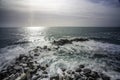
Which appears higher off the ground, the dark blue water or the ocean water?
the dark blue water

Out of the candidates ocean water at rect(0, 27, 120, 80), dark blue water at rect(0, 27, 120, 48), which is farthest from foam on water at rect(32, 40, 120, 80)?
dark blue water at rect(0, 27, 120, 48)

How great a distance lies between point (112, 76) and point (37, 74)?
292 inches

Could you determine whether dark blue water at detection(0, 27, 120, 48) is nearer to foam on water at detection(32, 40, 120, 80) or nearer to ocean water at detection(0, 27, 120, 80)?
ocean water at detection(0, 27, 120, 80)

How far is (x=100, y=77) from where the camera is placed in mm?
8547

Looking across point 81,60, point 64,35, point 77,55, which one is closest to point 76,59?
point 81,60

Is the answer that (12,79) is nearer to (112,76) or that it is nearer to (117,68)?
(112,76)

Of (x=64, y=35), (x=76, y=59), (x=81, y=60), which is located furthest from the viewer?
(x=64, y=35)

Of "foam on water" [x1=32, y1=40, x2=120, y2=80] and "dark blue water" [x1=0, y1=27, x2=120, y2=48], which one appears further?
"dark blue water" [x1=0, y1=27, x2=120, y2=48]

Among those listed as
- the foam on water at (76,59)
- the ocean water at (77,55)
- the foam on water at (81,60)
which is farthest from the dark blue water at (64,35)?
the foam on water at (81,60)

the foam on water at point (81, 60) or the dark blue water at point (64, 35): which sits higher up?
the dark blue water at point (64, 35)

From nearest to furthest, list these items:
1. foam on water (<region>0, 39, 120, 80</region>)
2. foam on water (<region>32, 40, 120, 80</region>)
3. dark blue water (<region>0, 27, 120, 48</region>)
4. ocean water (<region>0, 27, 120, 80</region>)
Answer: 1. foam on water (<region>32, 40, 120, 80</region>)
2. foam on water (<region>0, 39, 120, 80</region>)
3. ocean water (<region>0, 27, 120, 80</region>)
4. dark blue water (<region>0, 27, 120, 48</region>)

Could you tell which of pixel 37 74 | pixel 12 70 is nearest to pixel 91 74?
pixel 37 74

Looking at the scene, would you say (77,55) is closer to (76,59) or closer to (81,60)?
(76,59)

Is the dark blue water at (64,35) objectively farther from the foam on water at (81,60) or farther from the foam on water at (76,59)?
the foam on water at (81,60)
